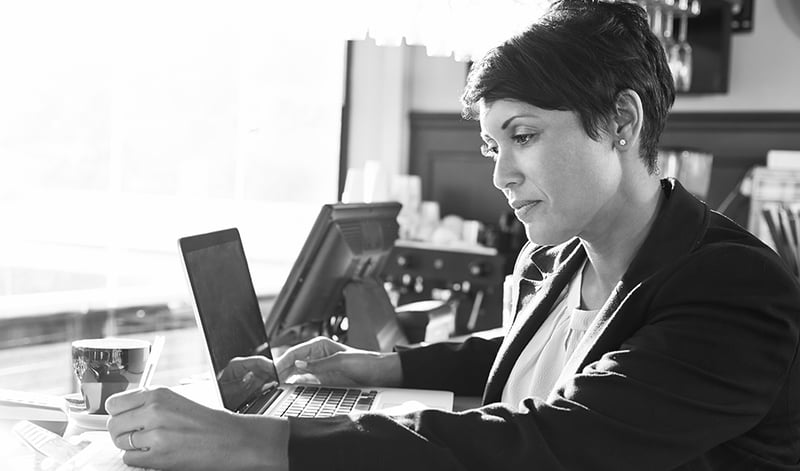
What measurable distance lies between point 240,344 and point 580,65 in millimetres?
724

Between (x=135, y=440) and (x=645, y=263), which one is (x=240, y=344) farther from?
(x=645, y=263)

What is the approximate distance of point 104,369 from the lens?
1431 mm

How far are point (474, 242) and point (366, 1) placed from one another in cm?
228

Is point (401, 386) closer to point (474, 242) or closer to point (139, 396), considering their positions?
point (139, 396)

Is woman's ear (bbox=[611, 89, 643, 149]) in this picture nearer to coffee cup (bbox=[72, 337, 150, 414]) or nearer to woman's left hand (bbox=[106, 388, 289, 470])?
woman's left hand (bbox=[106, 388, 289, 470])

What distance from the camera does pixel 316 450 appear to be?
43.6 inches

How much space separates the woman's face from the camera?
50.9 inches

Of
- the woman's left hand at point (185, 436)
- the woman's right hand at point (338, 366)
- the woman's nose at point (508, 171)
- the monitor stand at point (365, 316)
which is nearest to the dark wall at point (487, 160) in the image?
the monitor stand at point (365, 316)

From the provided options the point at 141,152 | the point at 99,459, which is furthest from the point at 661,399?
the point at 141,152

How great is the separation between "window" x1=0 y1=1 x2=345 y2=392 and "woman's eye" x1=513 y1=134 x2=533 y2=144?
2.91 m

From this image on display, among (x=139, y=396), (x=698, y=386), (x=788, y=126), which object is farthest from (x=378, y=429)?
(x=788, y=126)

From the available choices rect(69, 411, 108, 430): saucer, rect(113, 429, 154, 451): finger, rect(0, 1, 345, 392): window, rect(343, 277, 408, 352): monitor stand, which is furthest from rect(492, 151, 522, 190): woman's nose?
rect(0, 1, 345, 392): window

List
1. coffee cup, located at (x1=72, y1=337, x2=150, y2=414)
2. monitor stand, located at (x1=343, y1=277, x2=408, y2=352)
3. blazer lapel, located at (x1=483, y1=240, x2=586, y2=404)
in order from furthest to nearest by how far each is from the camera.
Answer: monitor stand, located at (x1=343, y1=277, x2=408, y2=352), blazer lapel, located at (x1=483, y1=240, x2=586, y2=404), coffee cup, located at (x1=72, y1=337, x2=150, y2=414)

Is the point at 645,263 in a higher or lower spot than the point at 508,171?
lower
